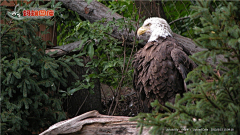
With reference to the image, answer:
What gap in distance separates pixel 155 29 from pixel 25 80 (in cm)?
177

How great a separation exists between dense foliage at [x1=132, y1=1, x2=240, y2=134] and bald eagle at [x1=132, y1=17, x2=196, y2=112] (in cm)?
138

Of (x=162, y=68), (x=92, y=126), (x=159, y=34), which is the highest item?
(x=159, y=34)

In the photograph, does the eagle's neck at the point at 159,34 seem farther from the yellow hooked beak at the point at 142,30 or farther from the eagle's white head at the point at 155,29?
the yellow hooked beak at the point at 142,30

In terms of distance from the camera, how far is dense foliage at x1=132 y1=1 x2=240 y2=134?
130 centimetres

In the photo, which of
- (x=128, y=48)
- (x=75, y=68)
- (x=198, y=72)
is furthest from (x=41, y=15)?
(x=198, y=72)

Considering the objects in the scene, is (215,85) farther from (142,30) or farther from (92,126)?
(142,30)

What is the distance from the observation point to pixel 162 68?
290 centimetres

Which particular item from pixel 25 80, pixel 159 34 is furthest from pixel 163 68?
pixel 25 80

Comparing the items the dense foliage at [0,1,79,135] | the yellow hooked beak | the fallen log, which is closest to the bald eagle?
the yellow hooked beak

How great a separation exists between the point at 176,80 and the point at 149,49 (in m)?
0.51

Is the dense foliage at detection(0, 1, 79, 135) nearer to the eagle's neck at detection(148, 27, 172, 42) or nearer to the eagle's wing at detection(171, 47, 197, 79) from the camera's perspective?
the eagle's neck at detection(148, 27, 172, 42)

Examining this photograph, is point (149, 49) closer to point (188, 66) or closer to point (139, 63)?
point (139, 63)

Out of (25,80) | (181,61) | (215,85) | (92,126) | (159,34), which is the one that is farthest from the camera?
(159,34)

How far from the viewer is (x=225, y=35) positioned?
128cm
